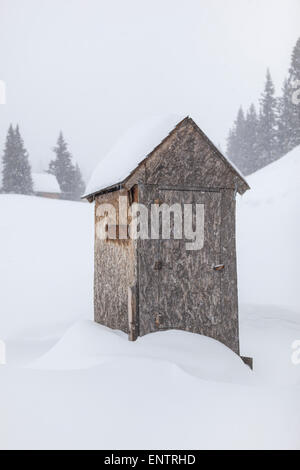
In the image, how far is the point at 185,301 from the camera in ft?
20.1

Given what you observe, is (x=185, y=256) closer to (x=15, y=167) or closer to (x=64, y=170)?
(x=15, y=167)

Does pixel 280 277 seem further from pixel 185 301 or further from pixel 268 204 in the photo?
pixel 185 301

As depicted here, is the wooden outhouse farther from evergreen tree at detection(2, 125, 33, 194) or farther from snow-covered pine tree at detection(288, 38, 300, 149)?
evergreen tree at detection(2, 125, 33, 194)

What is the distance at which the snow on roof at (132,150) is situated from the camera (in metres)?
5.92

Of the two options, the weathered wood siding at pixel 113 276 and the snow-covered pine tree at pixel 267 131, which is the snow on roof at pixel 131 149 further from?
the snow-covered pine tree at pixel 267 131

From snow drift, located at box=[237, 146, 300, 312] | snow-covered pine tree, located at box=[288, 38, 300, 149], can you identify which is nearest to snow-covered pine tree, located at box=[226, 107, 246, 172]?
snow-covered pine tree, located at box=[288, 38, 300, 149]

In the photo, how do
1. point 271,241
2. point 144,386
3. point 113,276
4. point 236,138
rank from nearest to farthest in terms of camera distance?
1. point 144,386
2. point 113,276
3. point 271,241
4. point 236,138

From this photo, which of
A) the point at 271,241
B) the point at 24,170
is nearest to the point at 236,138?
the point at 24,170

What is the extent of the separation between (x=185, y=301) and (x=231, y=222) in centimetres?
163

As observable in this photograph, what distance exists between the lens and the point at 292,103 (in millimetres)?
31109

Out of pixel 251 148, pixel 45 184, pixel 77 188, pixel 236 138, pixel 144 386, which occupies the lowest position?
pixel 144 386

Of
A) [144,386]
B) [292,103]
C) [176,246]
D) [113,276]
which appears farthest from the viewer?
[292,103]

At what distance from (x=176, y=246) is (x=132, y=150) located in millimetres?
1816

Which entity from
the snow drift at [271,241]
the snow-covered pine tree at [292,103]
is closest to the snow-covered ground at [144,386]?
the snow drift at [271,241]
